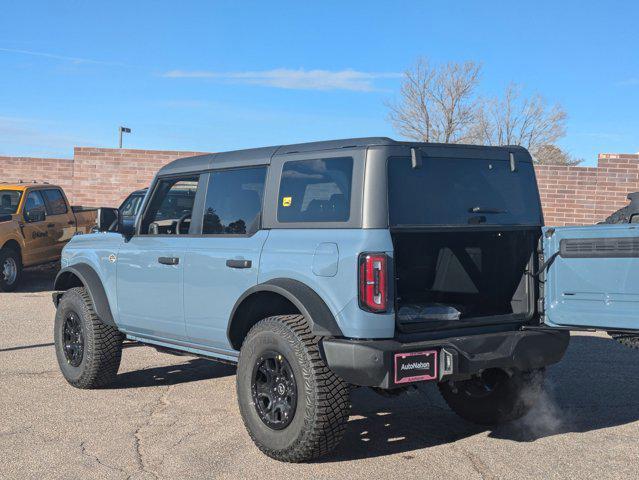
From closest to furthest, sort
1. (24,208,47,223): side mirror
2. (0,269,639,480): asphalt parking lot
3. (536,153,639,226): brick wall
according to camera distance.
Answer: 1. (0,269,639,480): asphalt parking lot
2. (24,208,47,223): side mirror
3. (536,153,639,226): brick wall

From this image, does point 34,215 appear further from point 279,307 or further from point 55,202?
point 279,307

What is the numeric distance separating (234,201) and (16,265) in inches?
384

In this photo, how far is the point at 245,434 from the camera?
A: 5.52 meters

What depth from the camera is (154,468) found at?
4.79m

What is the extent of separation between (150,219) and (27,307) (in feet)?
21.7

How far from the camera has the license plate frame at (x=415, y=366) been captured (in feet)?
14.6

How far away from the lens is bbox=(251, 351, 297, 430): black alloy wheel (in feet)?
15.8

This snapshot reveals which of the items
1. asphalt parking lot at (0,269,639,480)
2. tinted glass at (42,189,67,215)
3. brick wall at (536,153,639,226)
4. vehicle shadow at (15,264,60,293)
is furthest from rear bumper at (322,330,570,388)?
brick wall at (536,153,639,226)

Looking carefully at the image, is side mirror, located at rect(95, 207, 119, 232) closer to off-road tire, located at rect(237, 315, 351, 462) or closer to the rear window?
off-road tire, located at rect(237, 315, 351, 462)

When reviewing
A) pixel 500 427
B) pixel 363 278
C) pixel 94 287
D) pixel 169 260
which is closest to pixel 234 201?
pixel 169 260

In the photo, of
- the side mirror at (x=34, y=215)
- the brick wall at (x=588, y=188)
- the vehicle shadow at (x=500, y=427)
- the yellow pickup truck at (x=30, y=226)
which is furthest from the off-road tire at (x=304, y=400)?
the brick wall at (x=588, y=188)

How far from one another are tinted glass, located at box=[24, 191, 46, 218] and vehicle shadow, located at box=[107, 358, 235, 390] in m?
7.79

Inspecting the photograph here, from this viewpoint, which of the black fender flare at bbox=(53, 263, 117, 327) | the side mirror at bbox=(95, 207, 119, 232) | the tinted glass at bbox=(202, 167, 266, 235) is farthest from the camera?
the black fender flare at bbox=(53, 263, 117, 327)

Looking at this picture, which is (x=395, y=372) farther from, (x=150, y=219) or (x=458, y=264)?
(x=150, y=219)
